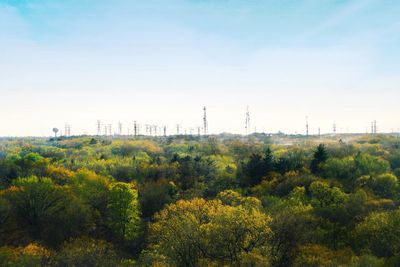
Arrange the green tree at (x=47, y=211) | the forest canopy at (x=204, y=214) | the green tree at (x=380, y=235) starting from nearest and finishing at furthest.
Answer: the green tree at (x=380, y=235) → the forest canopy at (x=204, y=214) → the green tree at (x=47, y=211)

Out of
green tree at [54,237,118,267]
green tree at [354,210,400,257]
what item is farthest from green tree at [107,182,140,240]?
green tree at [354,210,400,257]

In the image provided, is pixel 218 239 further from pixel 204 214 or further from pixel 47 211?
pixel 47 211

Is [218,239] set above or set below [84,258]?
above

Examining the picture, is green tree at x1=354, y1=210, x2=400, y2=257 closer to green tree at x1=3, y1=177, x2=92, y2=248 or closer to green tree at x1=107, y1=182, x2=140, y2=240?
green tree at x1=107, y1=182, x2=140, y2=240

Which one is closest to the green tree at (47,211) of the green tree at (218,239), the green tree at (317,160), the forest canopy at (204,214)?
the forest canopy at (204,214)

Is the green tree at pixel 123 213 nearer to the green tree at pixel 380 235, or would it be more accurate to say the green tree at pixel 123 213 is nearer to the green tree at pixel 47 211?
the green tree at pixel 47 211

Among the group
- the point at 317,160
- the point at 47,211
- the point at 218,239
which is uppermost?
the point at 317,160

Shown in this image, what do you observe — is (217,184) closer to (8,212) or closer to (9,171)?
(8,212)

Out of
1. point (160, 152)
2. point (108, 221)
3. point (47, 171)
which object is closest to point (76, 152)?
point (160, 152)

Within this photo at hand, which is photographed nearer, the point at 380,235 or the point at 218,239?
the point at 218,239

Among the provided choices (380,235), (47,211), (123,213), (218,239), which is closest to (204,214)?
(218,239)

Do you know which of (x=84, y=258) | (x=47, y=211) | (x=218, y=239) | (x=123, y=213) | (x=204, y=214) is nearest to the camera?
(x=84, y=258)

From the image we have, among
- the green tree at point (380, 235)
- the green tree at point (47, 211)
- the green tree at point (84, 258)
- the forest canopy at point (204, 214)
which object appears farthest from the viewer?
the green tree at point (47, 211)
